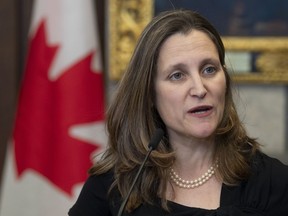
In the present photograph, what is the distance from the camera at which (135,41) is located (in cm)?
259

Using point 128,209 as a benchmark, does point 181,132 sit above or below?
above

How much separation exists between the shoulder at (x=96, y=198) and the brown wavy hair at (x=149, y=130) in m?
0.03

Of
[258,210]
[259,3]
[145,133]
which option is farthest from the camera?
[259,3]

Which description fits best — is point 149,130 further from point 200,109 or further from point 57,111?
point 57,111

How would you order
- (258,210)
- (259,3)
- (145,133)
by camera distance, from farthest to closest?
(259,3) < (145,133) < (258,210)

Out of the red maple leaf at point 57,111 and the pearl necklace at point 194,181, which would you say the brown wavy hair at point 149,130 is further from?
the red maple leaf at point 57,111

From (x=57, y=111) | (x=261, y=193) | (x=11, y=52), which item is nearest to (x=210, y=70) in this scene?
(x=261, y=193)

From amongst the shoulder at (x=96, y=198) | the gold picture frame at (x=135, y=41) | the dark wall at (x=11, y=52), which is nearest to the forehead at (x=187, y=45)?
the shoulder at (x=96, y=198)

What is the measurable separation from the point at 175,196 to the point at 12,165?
1219 millimetres

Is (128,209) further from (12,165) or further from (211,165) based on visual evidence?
(12,165)

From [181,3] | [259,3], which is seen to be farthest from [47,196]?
[259,3]

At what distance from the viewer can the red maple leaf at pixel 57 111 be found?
257 centimetres

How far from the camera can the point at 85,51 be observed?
2.59m

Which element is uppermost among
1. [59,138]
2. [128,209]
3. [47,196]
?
[128,209]
